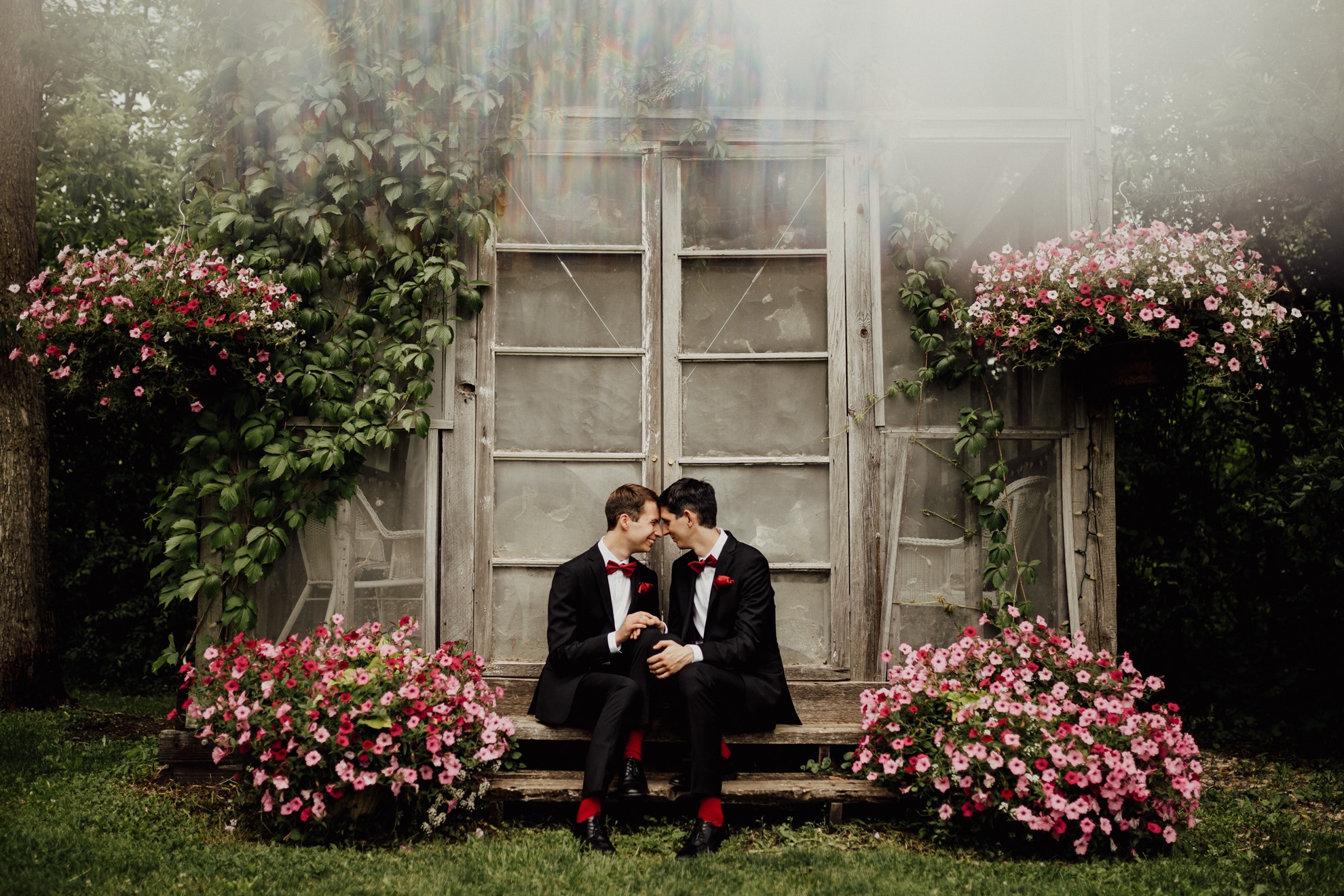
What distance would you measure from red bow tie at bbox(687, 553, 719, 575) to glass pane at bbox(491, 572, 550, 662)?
0.73m

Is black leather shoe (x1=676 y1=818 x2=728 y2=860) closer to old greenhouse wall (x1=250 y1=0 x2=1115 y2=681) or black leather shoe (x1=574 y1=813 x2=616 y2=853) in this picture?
black leather shoe (x1=574 y1=813 x2=616 y2=853)

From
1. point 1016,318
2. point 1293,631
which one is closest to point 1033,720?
point 1016,318

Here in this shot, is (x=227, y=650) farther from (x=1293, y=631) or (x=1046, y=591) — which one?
(x=1293, y=631)

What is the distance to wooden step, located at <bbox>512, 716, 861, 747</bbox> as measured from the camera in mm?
3807

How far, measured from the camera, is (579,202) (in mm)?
4438

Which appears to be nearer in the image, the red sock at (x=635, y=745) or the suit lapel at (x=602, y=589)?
the red sock at (x=635, y=745)

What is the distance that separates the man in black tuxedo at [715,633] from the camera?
361 cm

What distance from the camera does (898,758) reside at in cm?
364

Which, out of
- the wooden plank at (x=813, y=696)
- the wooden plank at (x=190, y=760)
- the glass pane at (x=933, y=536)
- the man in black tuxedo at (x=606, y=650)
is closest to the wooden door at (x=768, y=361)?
the wooden plank at (x=813, y=696)

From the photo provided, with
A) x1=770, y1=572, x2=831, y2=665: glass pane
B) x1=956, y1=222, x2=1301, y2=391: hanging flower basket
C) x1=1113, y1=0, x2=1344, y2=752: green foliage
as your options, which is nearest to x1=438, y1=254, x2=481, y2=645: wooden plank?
x1=770, y1=572, x2=831, y2=665: glass pane

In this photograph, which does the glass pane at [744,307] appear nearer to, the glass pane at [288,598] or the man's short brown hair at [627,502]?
the man's short brown hair at [627,502]

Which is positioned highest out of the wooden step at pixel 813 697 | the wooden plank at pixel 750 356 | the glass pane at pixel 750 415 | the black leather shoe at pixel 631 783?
the wooden plank at pixel 750 356

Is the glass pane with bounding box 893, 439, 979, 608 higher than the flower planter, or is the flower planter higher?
the flower planter

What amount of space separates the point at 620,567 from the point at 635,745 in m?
0.71
